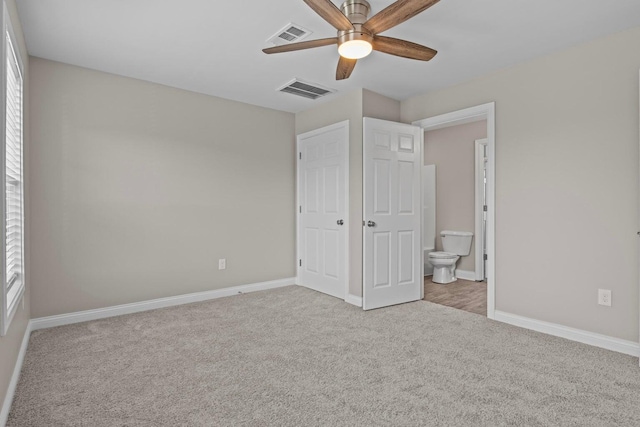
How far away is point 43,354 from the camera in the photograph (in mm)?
2537

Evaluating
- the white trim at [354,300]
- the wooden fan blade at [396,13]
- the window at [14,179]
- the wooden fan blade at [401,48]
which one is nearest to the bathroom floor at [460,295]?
the white trim at [354,300]

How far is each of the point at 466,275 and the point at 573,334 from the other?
2.44 metres

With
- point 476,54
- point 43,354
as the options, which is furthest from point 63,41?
point 476,54

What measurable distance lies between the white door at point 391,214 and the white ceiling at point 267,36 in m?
0.62

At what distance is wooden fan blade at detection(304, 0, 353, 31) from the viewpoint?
1848 millimetres

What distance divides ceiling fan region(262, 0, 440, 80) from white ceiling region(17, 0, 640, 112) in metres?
0.15

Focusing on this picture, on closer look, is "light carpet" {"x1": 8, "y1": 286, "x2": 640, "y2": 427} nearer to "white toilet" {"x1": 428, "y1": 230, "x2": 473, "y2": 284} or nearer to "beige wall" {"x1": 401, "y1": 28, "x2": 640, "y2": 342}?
"beige wall" {"x1": 401, "y1": 28, "x2": 640, "y2": 342}

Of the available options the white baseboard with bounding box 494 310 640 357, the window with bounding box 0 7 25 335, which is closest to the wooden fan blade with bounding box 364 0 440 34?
the window with bounding box 0 7 25 335

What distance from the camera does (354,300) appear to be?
3.88m

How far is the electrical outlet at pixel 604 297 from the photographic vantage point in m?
2.65

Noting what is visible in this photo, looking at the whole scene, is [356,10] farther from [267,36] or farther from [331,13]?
[267,36]

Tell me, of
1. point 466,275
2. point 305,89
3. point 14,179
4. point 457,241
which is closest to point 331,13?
point 305,89

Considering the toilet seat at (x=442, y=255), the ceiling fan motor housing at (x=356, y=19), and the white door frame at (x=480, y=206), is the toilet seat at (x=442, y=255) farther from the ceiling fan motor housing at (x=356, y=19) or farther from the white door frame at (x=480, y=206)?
the ceiling fan motor housing at (x=356, y=19)

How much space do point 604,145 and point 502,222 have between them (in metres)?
0.99
